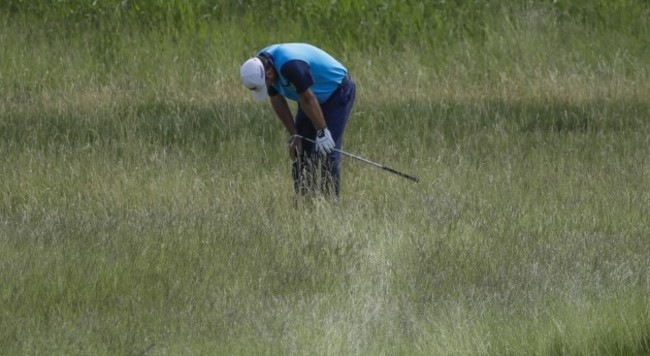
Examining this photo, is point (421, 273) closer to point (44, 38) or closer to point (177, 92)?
point (177, 92)

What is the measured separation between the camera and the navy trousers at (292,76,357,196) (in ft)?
38.2

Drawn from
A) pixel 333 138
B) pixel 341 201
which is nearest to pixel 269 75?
pixel 333 138

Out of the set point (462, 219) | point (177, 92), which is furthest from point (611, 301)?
point (177, 92)

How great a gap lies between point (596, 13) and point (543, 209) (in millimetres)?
8769

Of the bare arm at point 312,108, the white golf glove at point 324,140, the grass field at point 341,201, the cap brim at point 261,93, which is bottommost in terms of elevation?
the grass field at point 341,201

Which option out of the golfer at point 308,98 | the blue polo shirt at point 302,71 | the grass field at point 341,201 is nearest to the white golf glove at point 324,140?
the golfer at point 308,98

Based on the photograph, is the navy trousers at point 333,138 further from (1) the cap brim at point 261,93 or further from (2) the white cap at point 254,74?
(2) the white cap at point 254,74

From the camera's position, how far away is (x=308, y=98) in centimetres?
1121

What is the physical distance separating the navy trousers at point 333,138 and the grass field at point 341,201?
24 cm

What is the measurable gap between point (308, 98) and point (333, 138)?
2.33 ft

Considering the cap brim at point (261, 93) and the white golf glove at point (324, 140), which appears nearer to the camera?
the cap brim at point (261, 93)

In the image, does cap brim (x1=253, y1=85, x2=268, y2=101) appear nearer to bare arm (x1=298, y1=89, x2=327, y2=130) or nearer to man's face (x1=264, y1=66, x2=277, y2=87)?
man's face (x1=264, y1=66, x2=277, y2=87)

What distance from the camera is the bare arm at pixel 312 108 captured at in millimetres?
11195

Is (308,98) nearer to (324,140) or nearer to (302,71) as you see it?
(302,71)
